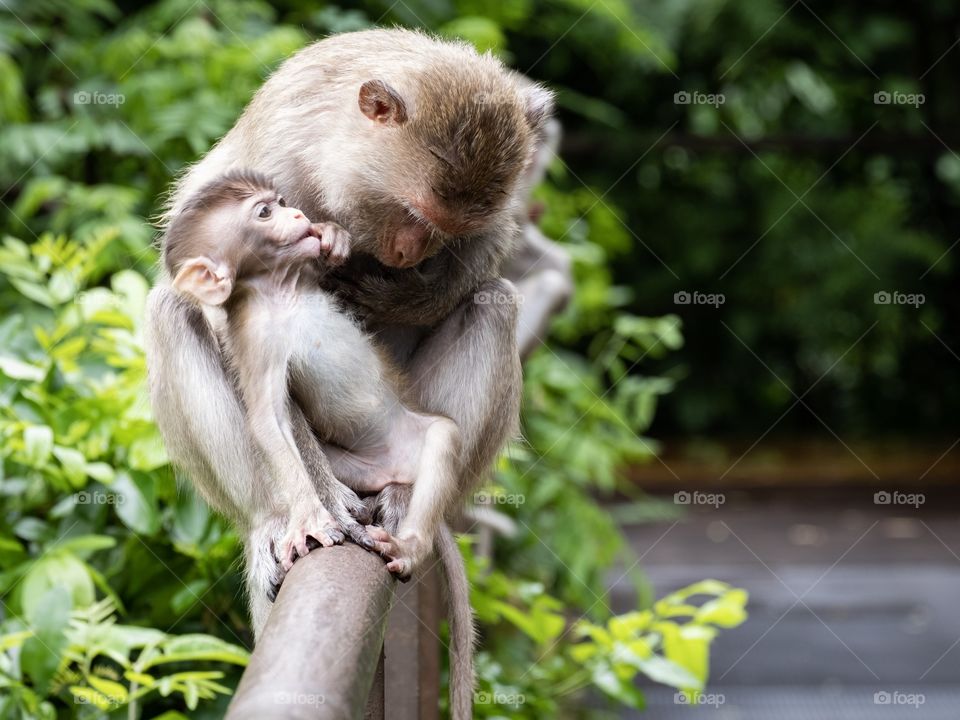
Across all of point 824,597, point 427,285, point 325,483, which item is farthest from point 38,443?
point 824,597

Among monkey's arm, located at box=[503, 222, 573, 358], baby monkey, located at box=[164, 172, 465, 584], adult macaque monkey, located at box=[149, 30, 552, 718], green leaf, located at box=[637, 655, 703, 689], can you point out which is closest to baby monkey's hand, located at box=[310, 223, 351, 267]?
baby monkey, located at box=[164, 172, 465, 584]

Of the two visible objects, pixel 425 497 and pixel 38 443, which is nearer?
pixel 425 497

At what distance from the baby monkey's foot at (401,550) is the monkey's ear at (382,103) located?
1.06 metres

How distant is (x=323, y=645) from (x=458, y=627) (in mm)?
1387

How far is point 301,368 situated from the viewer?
3092 millimetres

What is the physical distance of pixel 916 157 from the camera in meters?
13.0

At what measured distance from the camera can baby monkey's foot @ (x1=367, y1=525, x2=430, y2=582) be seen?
2.74 m

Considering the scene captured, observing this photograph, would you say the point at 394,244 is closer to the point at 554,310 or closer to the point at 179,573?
the point at 179,573

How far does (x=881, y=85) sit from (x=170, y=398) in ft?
36.9

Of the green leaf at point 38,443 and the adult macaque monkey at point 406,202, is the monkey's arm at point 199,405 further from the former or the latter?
the green leaf at point 38,443

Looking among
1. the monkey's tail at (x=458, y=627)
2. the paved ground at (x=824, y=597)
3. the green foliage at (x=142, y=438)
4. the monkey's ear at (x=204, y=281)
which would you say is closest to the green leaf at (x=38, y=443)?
the green foliage at (x=142, y=438)

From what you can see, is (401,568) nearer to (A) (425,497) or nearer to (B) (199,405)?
(A) (425,497)

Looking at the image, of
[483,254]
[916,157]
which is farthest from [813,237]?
[483,254]

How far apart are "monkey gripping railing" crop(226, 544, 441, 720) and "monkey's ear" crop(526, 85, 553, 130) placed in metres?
1.36
